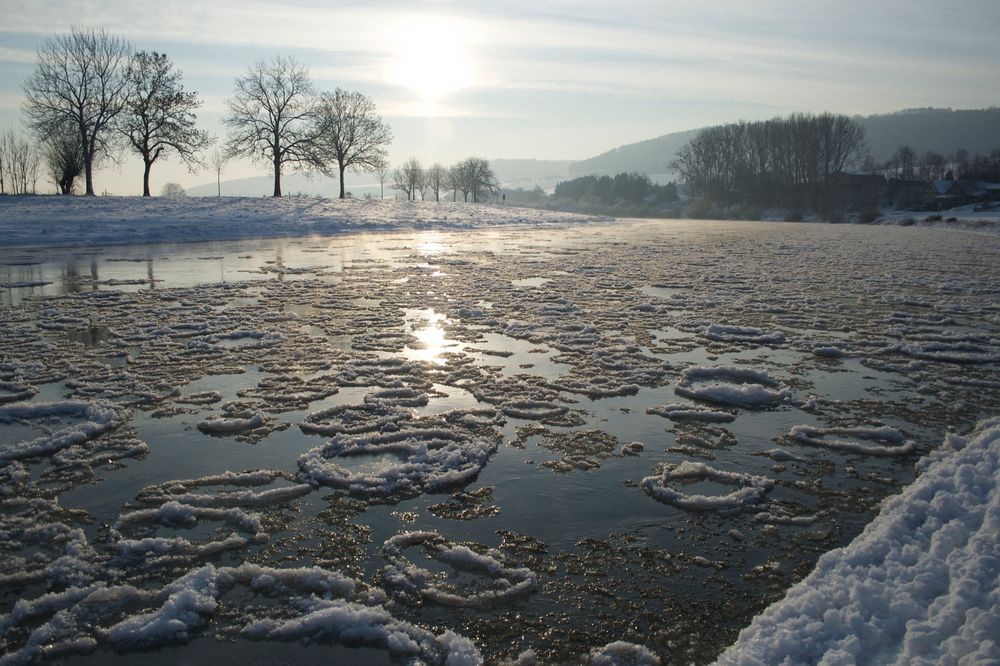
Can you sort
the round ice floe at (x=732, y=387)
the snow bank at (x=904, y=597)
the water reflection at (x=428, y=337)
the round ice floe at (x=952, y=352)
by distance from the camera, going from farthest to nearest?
the round ice floe at (x=952, y=352) < the water reflection at (x=428, y=337) < the round ice floe at (x=732, y=387) < the snow bank at (x=904, y=597)

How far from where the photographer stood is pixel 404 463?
4352 millimetres

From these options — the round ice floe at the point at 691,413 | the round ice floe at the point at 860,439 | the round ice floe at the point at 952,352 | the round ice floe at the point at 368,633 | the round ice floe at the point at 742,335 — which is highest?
the round ice floe at the point at 742,335

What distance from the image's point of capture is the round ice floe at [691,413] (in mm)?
5332

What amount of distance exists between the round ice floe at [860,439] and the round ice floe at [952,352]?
10.0ft

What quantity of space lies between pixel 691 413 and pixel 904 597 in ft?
9.22

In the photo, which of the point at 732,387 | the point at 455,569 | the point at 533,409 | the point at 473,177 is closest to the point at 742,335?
the point at 732,387

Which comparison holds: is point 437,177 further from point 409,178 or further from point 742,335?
point 742,335

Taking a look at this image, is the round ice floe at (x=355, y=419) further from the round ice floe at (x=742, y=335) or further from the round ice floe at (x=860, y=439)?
the round ice floe at (x=742, y=335)

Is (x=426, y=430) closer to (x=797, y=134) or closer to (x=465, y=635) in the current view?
(x=465, y=635)

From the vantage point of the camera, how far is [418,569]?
3090 mm

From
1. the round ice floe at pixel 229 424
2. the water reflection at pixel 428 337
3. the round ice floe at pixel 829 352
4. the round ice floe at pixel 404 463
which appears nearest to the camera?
the round ice floe at pixel 404 463

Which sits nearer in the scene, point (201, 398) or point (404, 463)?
point (404, 463)

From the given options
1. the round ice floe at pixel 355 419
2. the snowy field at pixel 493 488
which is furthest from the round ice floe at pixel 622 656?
the round ice floe at pixel 355 419

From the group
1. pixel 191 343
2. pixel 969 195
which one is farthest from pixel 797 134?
pixel 191 343
